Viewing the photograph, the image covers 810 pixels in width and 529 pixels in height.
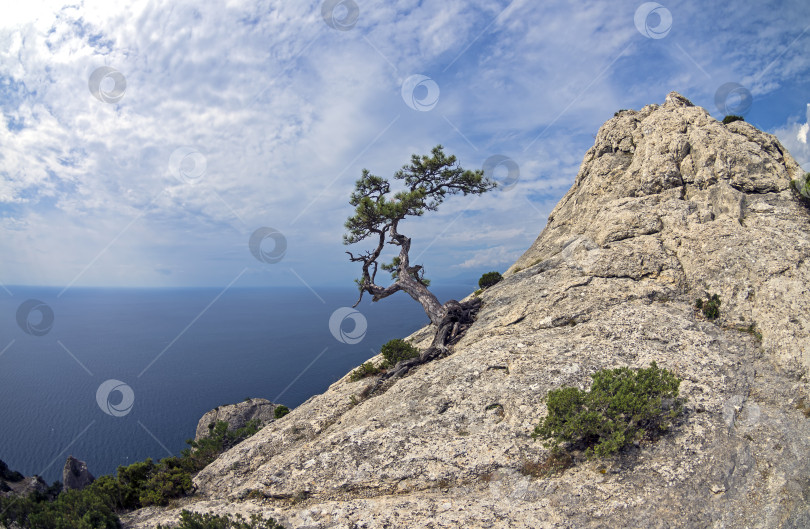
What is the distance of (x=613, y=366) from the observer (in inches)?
602

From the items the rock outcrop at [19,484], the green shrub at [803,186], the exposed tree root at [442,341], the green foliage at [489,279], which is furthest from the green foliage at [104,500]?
the green shrub at [803,186]

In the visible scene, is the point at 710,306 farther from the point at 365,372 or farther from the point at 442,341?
the point at 365,372

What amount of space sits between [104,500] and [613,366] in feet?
70.0

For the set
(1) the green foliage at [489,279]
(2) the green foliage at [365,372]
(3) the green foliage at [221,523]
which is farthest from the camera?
(1) the green foliage at [489,279]

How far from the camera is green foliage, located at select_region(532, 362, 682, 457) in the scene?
11984 millimetres

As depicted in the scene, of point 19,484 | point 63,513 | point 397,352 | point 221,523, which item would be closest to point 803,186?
point 397,352

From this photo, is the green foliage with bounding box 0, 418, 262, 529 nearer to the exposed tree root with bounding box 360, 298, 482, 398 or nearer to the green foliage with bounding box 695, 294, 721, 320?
the exposed tree root with bounding box 360, 298, 482, 398

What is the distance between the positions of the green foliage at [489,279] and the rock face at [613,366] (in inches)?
179

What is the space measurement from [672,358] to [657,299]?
198 inches

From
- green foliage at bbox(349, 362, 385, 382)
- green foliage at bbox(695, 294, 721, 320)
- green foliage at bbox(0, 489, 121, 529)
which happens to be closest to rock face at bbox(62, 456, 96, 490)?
green foliage at bbox(0, 489, 121, 529)

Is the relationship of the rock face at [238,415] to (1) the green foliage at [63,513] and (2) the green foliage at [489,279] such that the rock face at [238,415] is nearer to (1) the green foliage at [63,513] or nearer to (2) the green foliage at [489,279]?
(1) the green foliage at [63,513]

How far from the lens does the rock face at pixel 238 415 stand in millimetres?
39706

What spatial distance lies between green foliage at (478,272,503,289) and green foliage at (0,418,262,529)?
78.2 ft

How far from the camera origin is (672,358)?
15133mm
